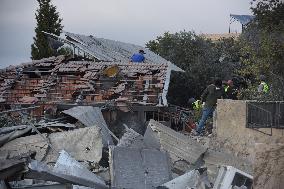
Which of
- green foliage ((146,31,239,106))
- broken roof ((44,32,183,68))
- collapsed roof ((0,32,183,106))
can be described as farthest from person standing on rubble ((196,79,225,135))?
green foliage ((146,31,239,106))

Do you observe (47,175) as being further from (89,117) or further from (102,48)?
(102,48)

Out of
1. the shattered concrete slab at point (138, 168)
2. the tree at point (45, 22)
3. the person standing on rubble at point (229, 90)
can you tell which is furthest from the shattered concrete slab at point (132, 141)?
the tree at point (45, 22)

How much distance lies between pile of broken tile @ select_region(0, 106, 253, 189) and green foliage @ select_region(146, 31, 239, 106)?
48.2ft

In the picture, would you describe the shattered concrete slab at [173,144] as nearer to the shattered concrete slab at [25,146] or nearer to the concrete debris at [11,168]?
the shattered concrete slab at [25,146]

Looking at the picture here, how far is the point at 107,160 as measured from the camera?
24.6 ft

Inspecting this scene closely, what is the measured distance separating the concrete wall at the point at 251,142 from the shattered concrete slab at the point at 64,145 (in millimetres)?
1854

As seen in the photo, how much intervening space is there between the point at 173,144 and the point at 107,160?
1138 millimetres

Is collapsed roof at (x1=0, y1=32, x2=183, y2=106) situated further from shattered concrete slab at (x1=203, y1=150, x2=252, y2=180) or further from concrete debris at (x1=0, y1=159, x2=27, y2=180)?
Answer: concrete debris at (x1=0, y1=159, x2=27, y2=180)

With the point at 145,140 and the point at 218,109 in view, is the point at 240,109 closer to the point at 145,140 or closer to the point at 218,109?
the point at 218,109

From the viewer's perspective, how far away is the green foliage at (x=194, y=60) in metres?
23.4

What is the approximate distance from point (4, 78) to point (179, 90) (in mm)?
9518

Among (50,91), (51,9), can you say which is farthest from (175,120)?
(51,9)

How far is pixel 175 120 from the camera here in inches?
573

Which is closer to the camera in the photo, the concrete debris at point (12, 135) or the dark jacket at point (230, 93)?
the concrete debris at point (12, 135)
